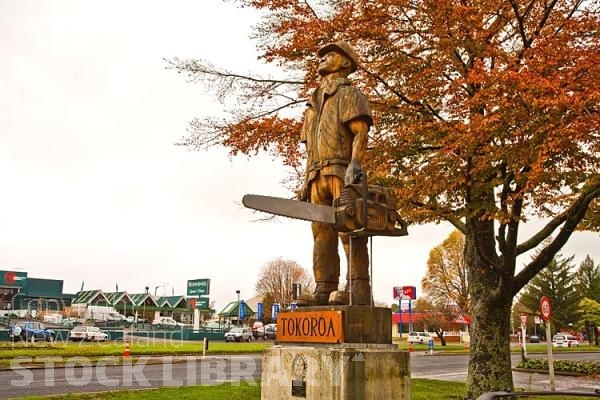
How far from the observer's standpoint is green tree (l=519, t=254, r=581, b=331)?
54125mm

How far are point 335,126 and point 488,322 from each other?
807 cm

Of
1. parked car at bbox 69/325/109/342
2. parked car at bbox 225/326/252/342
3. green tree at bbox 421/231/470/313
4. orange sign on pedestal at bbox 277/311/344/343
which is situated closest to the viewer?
orange sign on pedestal at bbox 277/311/344/343

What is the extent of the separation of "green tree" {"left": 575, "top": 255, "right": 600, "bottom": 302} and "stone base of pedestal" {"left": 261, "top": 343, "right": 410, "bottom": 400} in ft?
191

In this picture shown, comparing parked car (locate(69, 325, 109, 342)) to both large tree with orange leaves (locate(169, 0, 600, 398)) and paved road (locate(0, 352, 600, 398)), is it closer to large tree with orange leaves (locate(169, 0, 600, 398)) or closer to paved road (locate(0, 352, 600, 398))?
paved road (locate(0, 352, 600, 398))

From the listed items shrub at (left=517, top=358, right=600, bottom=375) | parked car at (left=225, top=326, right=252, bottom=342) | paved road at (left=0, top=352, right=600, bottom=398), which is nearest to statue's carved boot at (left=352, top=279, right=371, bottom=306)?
paved road at (left=0, top=352, right=600, bottom=398)

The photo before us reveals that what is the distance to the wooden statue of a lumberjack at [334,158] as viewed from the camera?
17.7 feet

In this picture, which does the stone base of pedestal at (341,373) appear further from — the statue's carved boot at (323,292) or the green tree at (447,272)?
the green tree at (447,272)

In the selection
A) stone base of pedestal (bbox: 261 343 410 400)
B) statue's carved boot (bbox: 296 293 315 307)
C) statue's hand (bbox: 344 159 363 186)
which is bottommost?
stone base of pedestal (bbox: 261 343 410 400)

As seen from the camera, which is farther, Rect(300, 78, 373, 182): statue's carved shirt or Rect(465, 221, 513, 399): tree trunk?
Rect(465, 221, 513, 399): tree trunk

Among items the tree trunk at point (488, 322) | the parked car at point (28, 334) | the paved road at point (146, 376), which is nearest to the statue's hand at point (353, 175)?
the tree trunk at point (488, 322)

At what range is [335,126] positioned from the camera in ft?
18.5

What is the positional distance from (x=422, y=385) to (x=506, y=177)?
647 cm

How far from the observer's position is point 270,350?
5418 mm

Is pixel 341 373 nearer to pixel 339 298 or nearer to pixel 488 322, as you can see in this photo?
pixel 339 298
